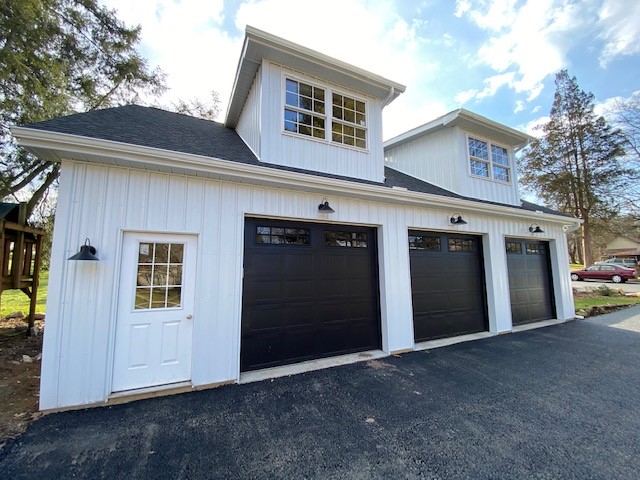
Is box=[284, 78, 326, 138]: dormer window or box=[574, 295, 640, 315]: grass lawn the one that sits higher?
box=[284, 78, 326, 138]: dormer window

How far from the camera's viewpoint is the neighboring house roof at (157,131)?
3.42 metres

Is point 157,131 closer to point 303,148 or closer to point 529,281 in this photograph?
point 303,148

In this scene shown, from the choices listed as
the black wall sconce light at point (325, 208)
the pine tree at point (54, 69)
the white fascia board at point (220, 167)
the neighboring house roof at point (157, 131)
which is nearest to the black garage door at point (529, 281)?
the white fascia board at point (220, 167)

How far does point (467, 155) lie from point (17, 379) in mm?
10055

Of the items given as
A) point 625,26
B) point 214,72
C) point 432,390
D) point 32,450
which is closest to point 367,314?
point 432,390

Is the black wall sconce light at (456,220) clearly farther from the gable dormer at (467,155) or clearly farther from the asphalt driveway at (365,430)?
the asphalt driveway at (365,430)

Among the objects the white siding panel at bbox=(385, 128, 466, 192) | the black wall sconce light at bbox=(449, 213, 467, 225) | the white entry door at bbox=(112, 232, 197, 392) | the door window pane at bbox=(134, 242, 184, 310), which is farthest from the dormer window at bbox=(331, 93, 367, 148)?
the door window pane at bbox=(134, 242, 184, 310)

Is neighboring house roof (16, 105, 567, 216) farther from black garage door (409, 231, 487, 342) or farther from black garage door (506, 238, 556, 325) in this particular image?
black garage door (506, 238, 556, 325)

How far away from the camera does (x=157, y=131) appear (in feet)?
14.1

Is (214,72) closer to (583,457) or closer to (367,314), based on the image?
(367,314)

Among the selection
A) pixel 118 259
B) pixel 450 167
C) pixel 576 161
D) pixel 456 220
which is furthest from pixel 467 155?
pixel 576 161

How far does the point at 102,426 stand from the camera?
2.80m

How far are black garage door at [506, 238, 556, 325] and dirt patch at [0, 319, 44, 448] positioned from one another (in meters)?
9.40

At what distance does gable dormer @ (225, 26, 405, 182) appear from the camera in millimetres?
4738
